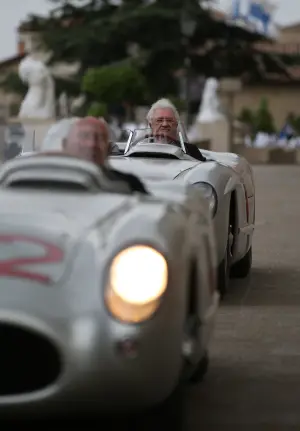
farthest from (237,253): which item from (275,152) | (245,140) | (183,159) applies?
(245,140)

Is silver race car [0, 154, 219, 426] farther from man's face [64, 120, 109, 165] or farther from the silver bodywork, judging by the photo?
the silver bodywork

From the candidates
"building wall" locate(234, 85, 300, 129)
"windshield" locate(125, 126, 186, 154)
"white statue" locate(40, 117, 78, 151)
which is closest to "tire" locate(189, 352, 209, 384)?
"white statue" locate(40, 117, 78, 151)

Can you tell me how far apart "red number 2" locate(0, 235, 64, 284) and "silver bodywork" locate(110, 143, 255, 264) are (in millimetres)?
3462

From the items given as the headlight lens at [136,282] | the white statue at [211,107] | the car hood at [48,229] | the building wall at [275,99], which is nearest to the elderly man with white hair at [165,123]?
the car hood at [48,229]

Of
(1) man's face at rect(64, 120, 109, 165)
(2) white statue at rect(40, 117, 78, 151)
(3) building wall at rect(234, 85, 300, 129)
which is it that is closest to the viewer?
(1) man's face at rect(64, 120, 109, 165)

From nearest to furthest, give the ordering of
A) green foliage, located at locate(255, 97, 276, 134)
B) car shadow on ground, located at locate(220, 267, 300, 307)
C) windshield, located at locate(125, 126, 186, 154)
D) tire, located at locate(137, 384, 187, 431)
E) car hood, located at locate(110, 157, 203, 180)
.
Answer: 1. tire, located at locate(137, 384, 187, 431)
2. car hood, located at locate(110, 157, 203, 180)
3. car shadow on ground, located at locate(220, 267, 300, 307)
4. windshield, located at locate(125, 126, 186, 154)
5. green foliage, located at locate(255, 97, 276, 134)

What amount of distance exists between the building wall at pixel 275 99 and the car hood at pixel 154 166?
80997 millimetres

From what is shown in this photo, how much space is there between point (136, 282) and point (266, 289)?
Result: 5.30m

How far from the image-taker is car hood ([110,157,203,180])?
813 centimetres

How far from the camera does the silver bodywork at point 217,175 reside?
27.0 feet

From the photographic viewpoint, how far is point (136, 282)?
4.20m

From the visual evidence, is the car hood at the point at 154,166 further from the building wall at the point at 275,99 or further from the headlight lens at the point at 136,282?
the building wall at the point at 275,99

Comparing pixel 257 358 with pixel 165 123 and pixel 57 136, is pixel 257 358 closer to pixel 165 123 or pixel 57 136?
pixel 57 136

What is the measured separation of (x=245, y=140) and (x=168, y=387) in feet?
166
